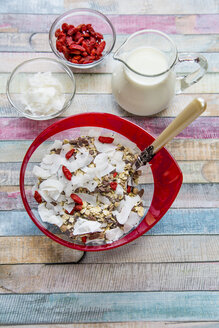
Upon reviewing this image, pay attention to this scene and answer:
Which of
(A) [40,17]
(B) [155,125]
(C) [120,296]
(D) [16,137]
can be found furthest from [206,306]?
(A) [40,17]

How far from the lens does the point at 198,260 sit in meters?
1.23

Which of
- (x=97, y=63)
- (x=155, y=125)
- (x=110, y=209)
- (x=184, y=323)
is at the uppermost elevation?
(x=97, y=63)

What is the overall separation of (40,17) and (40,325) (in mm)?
964

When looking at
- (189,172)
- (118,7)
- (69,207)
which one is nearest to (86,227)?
(69,207)

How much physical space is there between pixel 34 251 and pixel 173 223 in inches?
16.9

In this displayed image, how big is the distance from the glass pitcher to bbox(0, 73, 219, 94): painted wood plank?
0.09 metres

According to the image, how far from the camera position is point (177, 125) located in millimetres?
854

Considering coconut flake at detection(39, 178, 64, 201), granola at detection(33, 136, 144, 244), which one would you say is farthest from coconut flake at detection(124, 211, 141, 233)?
coconut flake at detection(39, 178, 64, 201)

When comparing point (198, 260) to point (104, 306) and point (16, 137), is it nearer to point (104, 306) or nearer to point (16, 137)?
point (104, 306)

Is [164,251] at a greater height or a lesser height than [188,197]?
lesser

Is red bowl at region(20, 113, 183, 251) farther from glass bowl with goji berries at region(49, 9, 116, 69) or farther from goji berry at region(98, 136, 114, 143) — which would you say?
glass bowl with goji berries at region(49, 9, 116, 69)

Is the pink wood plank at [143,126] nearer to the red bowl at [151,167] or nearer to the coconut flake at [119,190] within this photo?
the red bowl at [151,167]

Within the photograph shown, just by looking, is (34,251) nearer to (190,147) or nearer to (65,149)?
(65,149)

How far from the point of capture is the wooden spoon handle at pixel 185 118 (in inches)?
29.9
